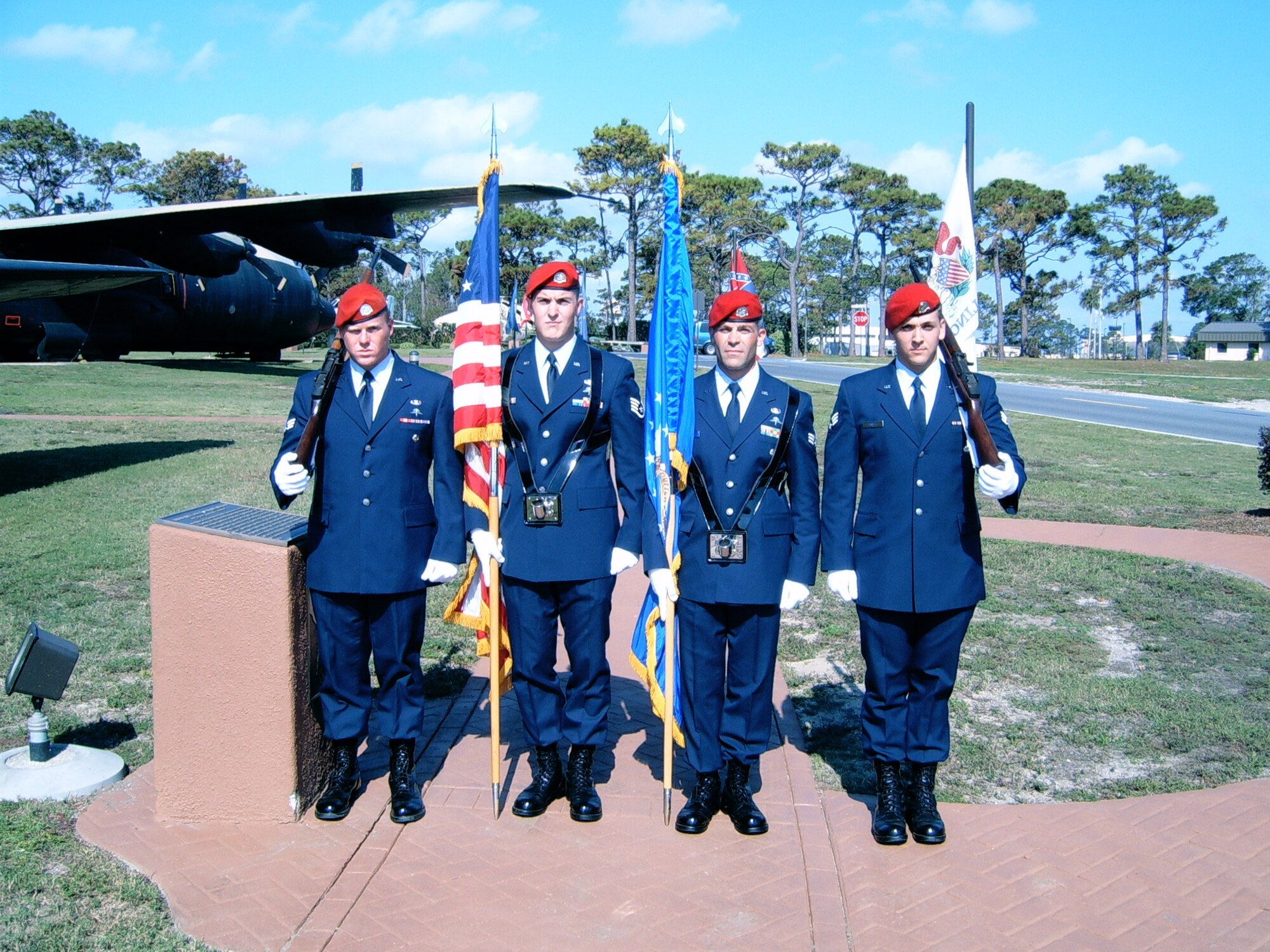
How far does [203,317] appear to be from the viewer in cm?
2602

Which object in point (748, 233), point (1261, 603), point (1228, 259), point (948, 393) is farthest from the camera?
point (1228, 259)

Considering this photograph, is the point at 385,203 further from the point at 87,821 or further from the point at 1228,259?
the point at 1228,259

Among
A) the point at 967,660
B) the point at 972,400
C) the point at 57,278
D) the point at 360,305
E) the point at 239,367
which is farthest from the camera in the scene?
the point at 239,367

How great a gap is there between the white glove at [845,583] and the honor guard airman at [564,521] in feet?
2.28

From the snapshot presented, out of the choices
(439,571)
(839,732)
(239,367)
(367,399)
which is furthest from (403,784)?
(239,367)

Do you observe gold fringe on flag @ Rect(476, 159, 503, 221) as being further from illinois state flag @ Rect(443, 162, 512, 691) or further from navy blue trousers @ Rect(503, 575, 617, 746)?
navy blue trousers @ Rect(503, 575, 617, 746)

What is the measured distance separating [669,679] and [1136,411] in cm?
2292

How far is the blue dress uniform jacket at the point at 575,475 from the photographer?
380cm

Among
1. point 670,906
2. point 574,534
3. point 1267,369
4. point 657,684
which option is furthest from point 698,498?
point 1267,369

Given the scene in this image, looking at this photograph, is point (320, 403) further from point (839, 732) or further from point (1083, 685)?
point (1083, 685)

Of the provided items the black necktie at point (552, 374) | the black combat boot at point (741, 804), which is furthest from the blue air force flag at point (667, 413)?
the black necktie at point (552, 374)

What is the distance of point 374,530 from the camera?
3752 millimetres

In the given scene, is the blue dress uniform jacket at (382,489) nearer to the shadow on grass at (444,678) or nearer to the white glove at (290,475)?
the white glove at (290,475)

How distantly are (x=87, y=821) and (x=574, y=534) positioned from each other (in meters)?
1.96
